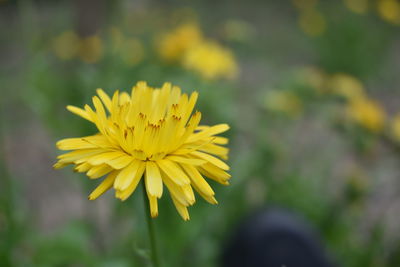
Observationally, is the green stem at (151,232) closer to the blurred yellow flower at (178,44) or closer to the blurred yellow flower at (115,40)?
the blurred yellow flower at (115,40)

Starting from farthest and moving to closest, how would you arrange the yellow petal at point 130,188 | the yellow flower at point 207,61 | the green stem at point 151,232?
the yellow flower at point 207,61, the green stem at point 151,232, the yellow petal at point 130,188

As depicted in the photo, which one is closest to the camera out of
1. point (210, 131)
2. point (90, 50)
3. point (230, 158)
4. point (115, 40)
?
point (210, 131)

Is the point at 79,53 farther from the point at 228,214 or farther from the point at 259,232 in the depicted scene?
the point at 259,232

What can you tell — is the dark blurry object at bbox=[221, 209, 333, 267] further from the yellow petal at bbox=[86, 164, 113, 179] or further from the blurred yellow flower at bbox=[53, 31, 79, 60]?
the blurred yellow flower at bbox=[53, 31, 79, 60]

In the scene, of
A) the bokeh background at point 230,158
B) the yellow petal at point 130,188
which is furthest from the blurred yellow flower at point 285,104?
the yellow petal at point 130,188

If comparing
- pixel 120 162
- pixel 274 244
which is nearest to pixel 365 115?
pixel 274 244

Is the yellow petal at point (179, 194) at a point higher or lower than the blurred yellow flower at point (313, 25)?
lower

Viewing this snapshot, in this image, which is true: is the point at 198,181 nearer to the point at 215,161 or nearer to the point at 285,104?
the point at 215,161
